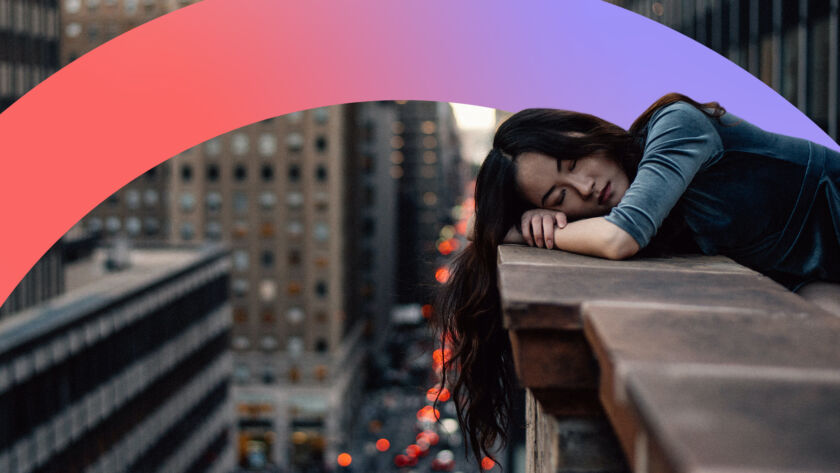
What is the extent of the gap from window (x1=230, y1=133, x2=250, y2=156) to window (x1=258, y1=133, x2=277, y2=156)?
98 cm

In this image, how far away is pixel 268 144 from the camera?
47438 millimetres

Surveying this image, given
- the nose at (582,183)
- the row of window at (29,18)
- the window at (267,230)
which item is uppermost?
the row of window at (29,18)

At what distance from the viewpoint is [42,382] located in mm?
22141

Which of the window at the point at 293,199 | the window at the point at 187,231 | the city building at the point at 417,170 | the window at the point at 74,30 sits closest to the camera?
the window at the point at 293,199

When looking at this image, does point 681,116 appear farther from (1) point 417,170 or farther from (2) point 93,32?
(1) point 417,170

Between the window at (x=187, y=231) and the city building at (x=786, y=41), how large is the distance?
131 ft

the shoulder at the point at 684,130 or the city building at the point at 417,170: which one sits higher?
the shoulder at the point at 684,130

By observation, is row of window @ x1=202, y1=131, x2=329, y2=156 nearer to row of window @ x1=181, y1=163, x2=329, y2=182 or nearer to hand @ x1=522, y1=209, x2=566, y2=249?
row of window @ x1=181, y1=163, x2=329, y2=182

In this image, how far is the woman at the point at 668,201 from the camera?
9.30 ft

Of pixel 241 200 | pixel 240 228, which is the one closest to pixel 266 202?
pixel 241 200

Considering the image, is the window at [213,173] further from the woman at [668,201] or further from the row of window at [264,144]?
the woman at [668,201]

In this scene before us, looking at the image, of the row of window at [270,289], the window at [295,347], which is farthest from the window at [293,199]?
the window at [295,347]

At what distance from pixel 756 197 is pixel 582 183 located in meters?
0.68

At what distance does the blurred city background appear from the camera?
20.4m
